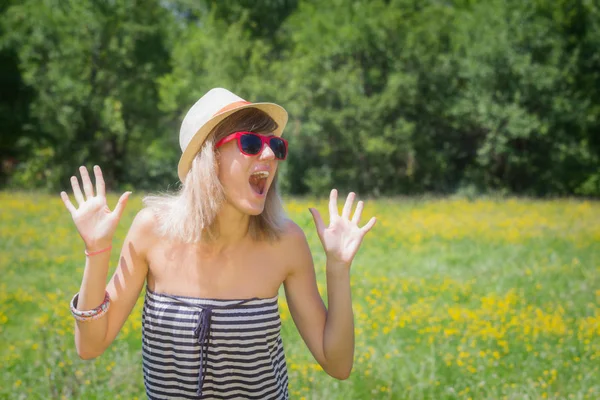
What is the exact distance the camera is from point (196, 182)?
1.80 metres

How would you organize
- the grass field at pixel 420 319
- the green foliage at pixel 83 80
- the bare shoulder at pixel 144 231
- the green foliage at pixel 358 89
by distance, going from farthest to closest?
the green foliage at pixel 83 80
the green foliage at pixel 358 89
the grass field at pixel 420 319
the bare shoulder at pixel 144 231

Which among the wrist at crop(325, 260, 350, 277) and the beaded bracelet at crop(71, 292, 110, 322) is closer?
the beaded bracelet at crop(71, 292, 110, 322)

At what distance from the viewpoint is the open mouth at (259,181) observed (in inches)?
71.9

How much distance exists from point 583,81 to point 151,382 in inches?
1094

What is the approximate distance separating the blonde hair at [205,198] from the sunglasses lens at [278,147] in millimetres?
57

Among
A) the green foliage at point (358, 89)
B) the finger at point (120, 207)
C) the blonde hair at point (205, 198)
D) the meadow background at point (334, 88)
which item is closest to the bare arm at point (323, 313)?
the blonde hair at point (205, 198)

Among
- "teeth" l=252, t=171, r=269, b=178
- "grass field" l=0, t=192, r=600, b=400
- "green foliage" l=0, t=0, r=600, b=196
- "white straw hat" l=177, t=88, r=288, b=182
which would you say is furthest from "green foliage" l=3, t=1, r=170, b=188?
"teeth" l=252, t=171, r=269, b=178

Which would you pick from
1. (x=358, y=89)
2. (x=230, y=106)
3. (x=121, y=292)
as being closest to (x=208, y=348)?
(x=121, y=292)

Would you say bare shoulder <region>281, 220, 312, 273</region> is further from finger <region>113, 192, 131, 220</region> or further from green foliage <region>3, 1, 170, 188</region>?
green foliage <region>3, 1, 170, 188</region>

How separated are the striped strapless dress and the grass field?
1.71 feet

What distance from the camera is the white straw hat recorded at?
70.0 inches

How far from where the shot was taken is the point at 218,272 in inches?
71.4

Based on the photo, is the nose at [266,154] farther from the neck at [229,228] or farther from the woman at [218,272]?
the neck at [229,228]

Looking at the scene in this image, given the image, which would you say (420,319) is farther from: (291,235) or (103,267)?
(103,267)
